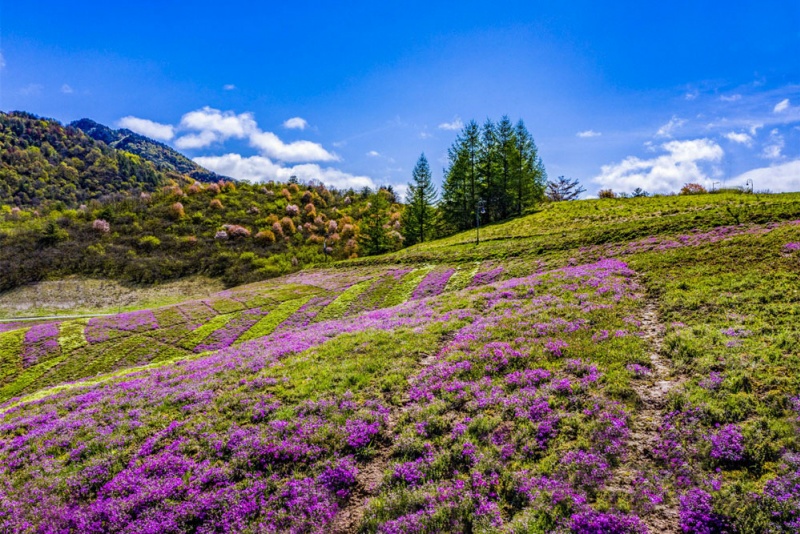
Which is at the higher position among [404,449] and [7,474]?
[404,449]

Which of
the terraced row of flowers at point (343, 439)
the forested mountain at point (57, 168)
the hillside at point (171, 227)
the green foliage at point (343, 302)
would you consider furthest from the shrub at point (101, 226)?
the terraced row of flowers at point (343, 439)

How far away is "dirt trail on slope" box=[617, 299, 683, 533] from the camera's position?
7282 millimetres

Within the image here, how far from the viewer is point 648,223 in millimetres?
37344

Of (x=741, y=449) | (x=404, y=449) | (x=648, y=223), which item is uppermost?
(x=648, y=223)

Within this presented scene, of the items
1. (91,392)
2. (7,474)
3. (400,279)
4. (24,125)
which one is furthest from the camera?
(24,125)

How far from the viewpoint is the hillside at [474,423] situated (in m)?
8.10

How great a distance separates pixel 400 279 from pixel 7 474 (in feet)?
Answer: 111

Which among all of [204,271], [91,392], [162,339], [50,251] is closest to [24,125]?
[50,251]

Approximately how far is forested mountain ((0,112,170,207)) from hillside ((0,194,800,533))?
10877cm

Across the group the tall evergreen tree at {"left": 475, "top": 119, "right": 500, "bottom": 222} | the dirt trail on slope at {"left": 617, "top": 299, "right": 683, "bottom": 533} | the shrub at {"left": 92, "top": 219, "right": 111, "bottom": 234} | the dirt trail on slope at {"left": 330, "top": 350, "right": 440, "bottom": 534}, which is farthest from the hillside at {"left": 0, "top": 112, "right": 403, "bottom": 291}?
the dirt trail on slope at {"left": 617, "top": 299, "right": 683, "bottom": 533}

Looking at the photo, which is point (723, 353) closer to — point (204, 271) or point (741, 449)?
point (741, 449)

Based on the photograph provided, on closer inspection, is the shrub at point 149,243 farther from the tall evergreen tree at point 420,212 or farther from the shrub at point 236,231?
the tall evergreen tree at point 420,212

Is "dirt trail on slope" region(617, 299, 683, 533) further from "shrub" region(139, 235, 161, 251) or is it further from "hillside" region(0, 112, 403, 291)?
"shrub" region(139, 235, 161, 251)

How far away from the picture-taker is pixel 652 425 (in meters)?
10.0
